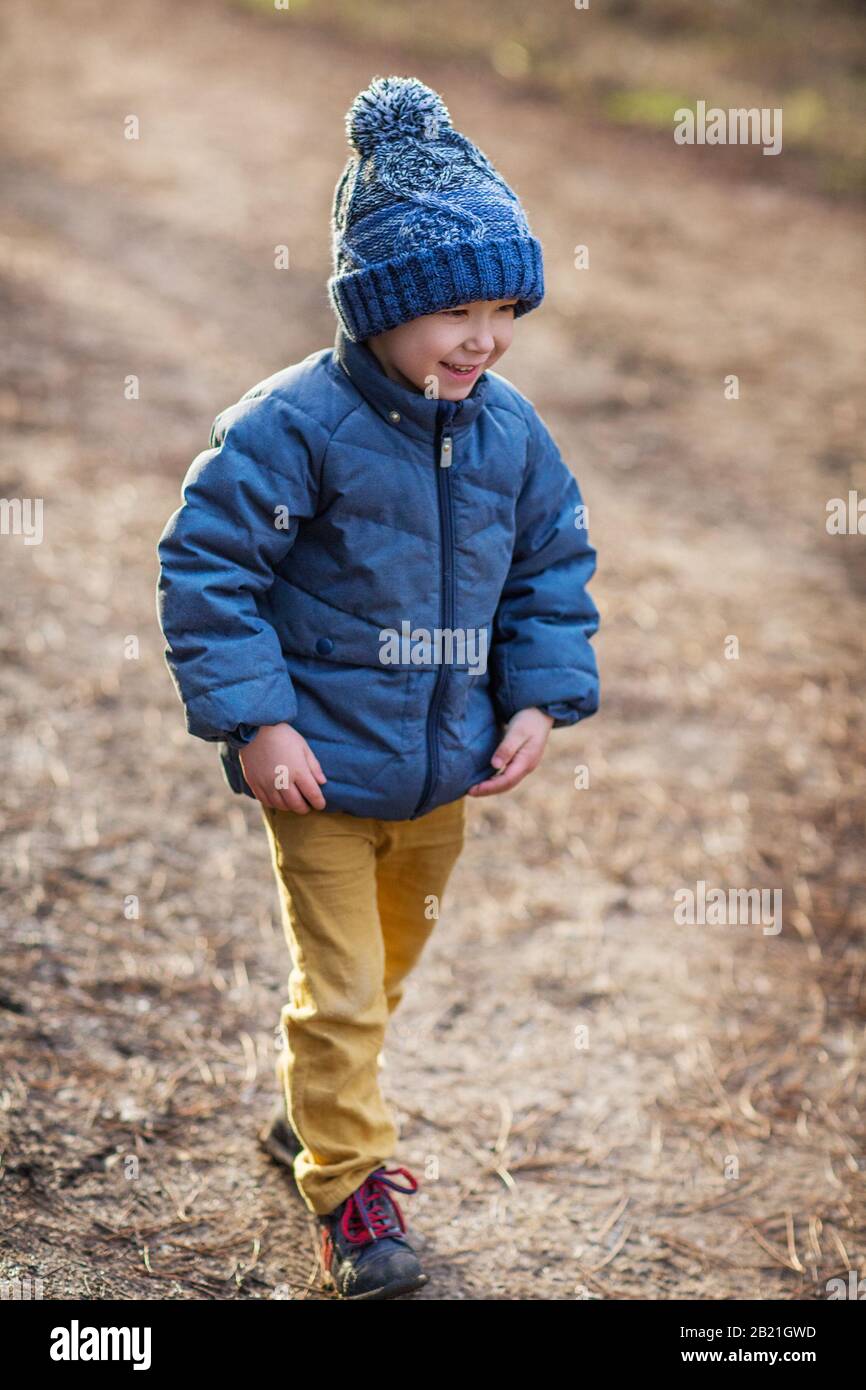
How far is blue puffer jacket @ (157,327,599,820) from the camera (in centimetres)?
208

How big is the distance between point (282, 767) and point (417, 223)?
848 millimetres

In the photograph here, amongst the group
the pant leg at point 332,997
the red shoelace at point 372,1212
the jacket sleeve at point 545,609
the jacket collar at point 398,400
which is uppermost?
the jacket collar at point 398,400

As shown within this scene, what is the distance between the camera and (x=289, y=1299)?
236 cm

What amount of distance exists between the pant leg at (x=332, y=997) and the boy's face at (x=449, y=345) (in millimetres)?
719

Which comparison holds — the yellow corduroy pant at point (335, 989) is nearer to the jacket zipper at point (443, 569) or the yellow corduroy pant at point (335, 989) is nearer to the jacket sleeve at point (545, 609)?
the jacket zipper at point (443, 569)

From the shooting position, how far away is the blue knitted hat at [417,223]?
6.77ft

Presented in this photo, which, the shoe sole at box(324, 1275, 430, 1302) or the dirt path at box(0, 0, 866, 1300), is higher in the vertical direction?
the dirt path at box(0, 0, 866, 1300)

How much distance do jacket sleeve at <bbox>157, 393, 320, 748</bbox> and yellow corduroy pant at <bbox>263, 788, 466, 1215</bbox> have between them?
0.28 m

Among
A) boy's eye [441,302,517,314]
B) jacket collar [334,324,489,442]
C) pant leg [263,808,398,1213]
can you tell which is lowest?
pant leg [263,808,398,1213]

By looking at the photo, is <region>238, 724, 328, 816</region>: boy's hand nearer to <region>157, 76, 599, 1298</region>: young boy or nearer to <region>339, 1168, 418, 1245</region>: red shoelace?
<region>157, 76, 599, 1298</region>: young boy

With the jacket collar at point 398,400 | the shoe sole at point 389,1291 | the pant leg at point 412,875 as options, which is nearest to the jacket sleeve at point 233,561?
the jacket collar at point 398,400

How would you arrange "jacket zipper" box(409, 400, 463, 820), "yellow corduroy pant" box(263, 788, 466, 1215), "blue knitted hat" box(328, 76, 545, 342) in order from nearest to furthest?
1. "blue knitted hat" box(328, 76, 545, 342)
2. "jacket zipper" box(409, 400, 463, 820)
3. "yellow corduroy pant" box(263, 788, 466, 1215)

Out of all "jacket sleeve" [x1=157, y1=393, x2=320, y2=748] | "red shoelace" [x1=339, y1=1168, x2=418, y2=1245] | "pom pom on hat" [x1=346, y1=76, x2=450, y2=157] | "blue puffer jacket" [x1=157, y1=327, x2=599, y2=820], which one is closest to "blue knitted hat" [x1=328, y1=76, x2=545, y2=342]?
"pom pom on hat" [x1=346, y1=76, x2=450, y2=157]

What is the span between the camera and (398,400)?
7.03 feet
